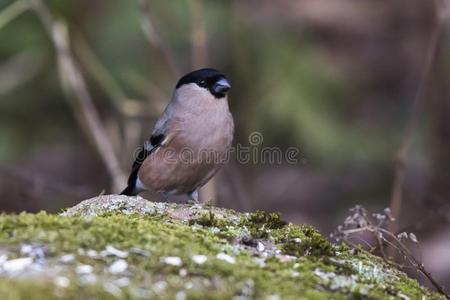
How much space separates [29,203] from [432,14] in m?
5.75

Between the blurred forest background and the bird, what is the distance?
0.71 metres

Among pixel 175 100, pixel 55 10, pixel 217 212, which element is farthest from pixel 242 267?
pixel 55 10

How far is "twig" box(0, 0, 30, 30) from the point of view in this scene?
7082 millimetres

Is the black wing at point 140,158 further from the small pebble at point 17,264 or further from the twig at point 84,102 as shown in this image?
the small pebble at point 17,264

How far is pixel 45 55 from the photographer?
8422 millimetres

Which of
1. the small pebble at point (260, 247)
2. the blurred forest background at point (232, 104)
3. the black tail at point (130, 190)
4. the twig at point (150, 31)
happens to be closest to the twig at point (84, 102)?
the blurred forest background at point (232, 104)

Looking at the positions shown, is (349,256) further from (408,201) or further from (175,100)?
(408,201)

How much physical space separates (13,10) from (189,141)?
7.92ft

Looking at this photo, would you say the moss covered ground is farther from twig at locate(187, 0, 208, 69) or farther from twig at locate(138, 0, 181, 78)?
twig at locate(187, 0, 208, 69)

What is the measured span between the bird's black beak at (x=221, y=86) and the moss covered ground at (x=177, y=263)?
9.27ft

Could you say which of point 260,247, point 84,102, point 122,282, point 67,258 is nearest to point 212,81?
point 84,102

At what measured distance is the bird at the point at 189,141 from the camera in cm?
599

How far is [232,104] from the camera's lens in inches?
332

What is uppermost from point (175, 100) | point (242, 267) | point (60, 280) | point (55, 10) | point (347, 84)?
point (347, 84)
